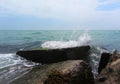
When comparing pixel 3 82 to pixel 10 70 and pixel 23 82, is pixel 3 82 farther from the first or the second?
pixel 10 70

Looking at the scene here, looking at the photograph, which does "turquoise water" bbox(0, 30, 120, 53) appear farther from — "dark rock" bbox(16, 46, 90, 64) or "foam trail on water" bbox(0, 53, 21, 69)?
"dark rock" bbox(16, 46, 90, 64)

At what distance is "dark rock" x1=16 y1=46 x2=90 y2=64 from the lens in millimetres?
10961

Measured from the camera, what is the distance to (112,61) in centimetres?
691

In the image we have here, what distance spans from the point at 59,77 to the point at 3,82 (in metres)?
3.63

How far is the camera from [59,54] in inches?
433

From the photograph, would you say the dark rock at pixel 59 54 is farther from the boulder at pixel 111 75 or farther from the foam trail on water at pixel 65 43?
the boulder at pixel 111 75

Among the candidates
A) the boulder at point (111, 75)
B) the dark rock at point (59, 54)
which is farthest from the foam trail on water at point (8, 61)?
the boulder at point (111, 75)

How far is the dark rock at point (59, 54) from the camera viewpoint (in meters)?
11.0

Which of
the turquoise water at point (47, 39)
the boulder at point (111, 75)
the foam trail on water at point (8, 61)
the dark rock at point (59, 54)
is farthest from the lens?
the turquoise water at point (47, 39)

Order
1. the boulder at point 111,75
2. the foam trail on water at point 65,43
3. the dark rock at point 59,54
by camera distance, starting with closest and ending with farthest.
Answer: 1. the boulder at point 111,75
2. the dark rock at point 59,54
3. the foam trail on water at point 65,43

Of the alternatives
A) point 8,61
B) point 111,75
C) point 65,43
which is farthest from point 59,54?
point 65,43

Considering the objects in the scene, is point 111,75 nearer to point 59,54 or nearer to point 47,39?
point 59,54

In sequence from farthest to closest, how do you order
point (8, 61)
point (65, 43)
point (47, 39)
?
point (47, 39), point (65, 43), point (8, 61)

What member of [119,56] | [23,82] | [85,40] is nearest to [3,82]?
[23,82]
